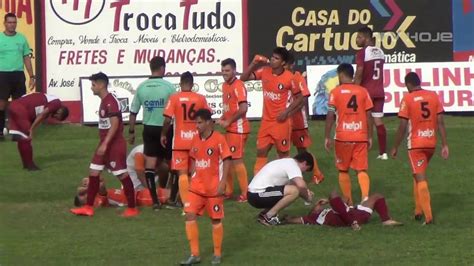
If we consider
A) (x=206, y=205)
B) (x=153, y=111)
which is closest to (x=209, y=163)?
(x=206, y=205)

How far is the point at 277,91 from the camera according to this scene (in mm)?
16297

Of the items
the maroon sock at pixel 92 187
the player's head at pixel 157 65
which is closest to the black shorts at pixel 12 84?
the player's head at pixel 157 65

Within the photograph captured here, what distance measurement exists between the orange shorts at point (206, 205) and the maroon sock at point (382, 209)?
2.53 m

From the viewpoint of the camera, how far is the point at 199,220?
49.2 feet

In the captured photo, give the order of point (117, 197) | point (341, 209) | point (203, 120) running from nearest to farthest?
point (203, 120), point (341, 209), point (117, 197)

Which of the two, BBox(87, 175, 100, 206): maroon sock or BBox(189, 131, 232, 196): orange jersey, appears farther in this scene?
BBox(87, 175, 100, 206): maroon sock

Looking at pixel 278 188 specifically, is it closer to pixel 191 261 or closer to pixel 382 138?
pixel 191 261

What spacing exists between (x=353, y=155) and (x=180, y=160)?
2.25 metres

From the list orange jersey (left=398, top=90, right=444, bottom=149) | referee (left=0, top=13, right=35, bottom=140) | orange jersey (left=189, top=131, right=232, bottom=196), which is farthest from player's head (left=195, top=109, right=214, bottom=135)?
referee (left=0, top=13, right=35, bottom=140)

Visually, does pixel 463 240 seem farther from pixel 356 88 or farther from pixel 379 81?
pixel 379 81

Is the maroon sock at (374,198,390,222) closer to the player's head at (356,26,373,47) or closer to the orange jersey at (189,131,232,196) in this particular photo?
the orange jersey at (189,131,232,196)

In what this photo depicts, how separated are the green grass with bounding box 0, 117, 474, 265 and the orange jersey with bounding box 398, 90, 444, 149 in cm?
104

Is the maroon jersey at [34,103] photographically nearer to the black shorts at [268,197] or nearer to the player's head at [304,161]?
the black shorts at [268,197]

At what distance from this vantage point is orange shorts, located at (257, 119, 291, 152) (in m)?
16.3
